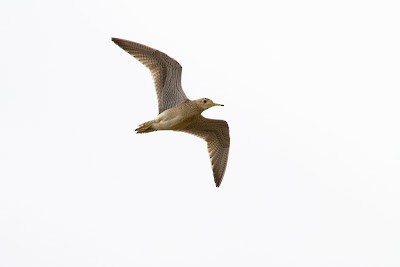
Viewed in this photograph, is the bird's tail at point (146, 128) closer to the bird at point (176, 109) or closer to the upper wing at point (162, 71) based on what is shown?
the bird at point (176, 109)

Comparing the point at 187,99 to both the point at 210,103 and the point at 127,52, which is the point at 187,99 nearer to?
the point at 210,103

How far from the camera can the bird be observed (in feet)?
87.4

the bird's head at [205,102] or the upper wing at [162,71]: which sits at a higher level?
the upper wing at [162,71]

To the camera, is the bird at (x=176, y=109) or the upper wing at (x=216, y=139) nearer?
the bird at (x=176, y=109)

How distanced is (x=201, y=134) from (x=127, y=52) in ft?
13.7

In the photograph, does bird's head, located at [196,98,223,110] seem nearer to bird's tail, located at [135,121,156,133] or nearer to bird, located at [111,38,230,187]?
bird, located at [111,38,230,187]

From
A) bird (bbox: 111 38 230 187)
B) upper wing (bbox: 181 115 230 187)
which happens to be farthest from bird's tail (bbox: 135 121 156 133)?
upper wing (bbox: 181 115 230 187)

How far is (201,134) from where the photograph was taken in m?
28.9

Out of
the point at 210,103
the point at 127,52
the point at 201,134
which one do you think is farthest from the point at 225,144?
the point at 127,52

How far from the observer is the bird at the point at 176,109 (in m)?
26.6

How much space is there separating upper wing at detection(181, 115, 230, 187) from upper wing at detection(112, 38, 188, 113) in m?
1.35

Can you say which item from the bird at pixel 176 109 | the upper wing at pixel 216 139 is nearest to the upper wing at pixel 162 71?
the bird at pixel 176 109

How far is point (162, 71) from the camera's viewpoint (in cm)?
2731

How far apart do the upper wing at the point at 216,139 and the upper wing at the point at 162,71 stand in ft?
4.42
